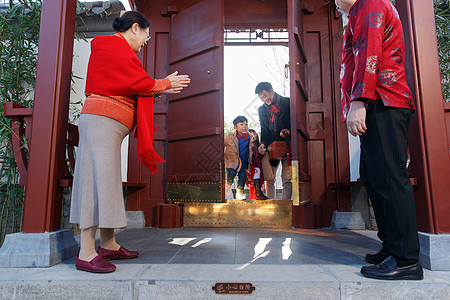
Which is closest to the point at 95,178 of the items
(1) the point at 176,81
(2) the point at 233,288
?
(1) the point at 176,81

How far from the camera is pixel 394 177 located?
1.56 meters

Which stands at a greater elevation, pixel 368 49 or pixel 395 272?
pixel 368 49

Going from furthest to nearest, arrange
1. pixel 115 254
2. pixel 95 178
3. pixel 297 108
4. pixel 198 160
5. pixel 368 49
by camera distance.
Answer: pixel 198 160 < pixel 297 108 < pixel 115 254 < pixel 95 178 < pixel 368 49

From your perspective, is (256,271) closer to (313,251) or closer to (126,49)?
(313,251)

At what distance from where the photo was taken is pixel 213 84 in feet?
12.0

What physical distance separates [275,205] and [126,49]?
2.61 m

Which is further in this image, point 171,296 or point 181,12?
point 181,12

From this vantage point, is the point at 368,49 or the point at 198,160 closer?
the point at 368,49

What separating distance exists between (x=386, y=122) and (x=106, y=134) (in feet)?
5.22

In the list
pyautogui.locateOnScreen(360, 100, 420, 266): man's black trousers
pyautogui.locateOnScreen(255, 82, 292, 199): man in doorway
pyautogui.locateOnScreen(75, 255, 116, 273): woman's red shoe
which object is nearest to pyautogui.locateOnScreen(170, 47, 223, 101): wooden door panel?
pyautogui.locateOnScreen(255, 82, 292, 199): man in doorway

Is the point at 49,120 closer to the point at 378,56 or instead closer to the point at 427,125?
the point at 378,56

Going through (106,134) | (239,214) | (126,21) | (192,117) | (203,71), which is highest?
(203,71)

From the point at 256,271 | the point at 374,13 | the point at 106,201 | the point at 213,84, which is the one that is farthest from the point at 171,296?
the point at 213,84

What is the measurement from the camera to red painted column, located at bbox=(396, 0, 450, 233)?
5.97ft
